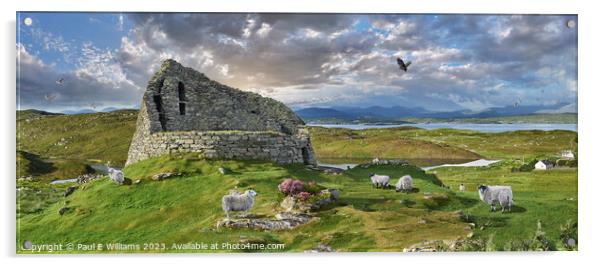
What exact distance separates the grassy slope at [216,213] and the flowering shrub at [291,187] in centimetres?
45

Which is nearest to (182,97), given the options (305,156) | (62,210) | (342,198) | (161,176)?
(161,176)

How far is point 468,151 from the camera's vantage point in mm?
18188

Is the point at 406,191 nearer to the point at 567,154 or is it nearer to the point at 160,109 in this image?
the point at 567,154

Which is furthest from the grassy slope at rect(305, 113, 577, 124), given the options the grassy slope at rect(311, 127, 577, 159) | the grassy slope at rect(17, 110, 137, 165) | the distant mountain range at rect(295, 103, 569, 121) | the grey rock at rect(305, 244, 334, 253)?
the grassy slope at rect(17, 110, 137, 165)

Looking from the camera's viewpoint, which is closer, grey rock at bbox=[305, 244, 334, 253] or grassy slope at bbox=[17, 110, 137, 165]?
grey rock at bbox=[305, 244, 334, 253]

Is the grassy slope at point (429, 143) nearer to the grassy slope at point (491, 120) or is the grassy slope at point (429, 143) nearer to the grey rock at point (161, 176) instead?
the grassy slope at point (491, 120)

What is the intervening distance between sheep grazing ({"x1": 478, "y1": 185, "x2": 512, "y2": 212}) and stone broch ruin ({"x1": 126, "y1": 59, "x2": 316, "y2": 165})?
23.6 ft

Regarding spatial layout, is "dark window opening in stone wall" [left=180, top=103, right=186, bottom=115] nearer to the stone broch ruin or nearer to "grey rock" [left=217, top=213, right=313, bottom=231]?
the stone broch ruin

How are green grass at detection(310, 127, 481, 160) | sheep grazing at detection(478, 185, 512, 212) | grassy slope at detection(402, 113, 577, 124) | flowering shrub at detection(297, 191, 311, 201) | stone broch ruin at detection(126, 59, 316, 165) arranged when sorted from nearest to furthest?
flowering shrub at detection(297, 191, 311, 201)
sheep grazing at detection(478, 185, 512, 212)
grassy slope at detection(402, 113, 577, 124)
stone broch ruin at detection(126, 59, 316, 165)
green grass at detection(310, 127, 481, 160)

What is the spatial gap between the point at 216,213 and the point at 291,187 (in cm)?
263

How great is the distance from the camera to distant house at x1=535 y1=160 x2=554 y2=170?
16.0m

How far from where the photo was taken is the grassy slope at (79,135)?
15291 mm

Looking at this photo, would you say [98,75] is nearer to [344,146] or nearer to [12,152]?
[12,152]

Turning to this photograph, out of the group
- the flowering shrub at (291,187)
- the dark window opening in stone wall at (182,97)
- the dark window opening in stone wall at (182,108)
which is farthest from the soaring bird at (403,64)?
the dark window opening in stone wall at (182,108)
